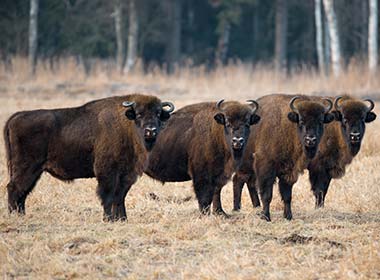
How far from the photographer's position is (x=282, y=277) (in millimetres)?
8227

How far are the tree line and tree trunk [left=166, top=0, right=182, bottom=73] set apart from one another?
0.05m

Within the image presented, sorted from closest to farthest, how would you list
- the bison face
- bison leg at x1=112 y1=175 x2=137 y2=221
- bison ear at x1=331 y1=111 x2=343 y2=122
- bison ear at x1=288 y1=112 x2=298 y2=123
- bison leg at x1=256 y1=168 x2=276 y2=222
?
the bison face → bison leg at x1=112 y1=175 x2=137 y2=221 → bison ear at x1=288 y1=112 x2=298 y2=123 → bison leg at x1=256 y1=168 x2=276 y2=222 → bison ear at x1=331 y1=111 x2=343 y2=122

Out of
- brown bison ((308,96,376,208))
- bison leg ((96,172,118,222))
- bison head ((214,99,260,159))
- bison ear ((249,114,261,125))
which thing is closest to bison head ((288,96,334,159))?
bison ear ((249,114,261,125))

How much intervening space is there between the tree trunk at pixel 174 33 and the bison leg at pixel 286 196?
3077cm

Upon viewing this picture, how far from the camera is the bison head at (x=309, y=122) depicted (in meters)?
11.1

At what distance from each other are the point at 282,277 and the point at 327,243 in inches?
55.5

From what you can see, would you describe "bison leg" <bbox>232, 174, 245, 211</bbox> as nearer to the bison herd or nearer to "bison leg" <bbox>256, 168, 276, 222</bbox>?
the bison herd

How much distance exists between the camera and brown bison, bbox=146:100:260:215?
438 inches

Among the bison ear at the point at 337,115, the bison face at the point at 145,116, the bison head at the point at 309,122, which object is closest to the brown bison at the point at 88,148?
the bison face at the point at 145,116

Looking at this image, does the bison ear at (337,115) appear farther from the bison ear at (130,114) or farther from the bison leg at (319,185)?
the bison ear at (130,114)

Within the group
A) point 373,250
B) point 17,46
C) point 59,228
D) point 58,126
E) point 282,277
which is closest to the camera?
point 282,277

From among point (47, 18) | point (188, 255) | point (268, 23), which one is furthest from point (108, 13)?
point (188, 255)

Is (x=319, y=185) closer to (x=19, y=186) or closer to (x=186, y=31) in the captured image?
(x=19, y=186)

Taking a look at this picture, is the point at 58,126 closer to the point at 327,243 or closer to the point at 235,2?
the point at 327,243
